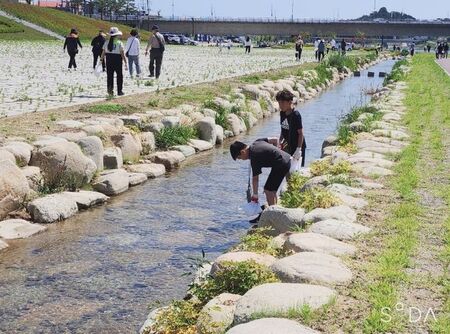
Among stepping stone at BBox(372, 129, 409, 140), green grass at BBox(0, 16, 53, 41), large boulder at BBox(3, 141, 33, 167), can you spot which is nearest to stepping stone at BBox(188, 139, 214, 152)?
stepping stone at BBox(372, 129, 409, 140)

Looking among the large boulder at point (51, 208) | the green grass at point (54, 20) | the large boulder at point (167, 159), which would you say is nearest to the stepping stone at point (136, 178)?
the large boulder at point (167, 159)

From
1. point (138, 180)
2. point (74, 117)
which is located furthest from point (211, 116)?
point (138, 180)

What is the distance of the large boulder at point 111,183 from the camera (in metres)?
10.5

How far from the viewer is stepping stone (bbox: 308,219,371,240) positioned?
655cm

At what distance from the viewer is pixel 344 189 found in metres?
8.38

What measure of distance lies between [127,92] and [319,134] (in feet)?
18.0

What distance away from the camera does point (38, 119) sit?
41.9 ft

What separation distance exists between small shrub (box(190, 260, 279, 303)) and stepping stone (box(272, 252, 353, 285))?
0.11 metres

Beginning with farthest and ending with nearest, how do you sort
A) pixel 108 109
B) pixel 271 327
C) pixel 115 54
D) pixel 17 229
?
pixel 115 54 → pixel 108 109 → pixel 17 229 → pixel 271 327

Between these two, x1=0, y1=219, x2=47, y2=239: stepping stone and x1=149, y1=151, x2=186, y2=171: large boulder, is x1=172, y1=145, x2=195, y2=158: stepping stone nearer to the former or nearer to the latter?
x1=149, y1=151, x2=186, y2=171: large boulder

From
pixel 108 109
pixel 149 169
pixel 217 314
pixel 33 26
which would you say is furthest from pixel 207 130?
pixel 33 26

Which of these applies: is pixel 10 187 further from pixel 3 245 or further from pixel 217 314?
pixel 217 314

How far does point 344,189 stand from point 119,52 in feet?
33.7

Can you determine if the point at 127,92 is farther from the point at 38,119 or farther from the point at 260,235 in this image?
the point at 260,235
